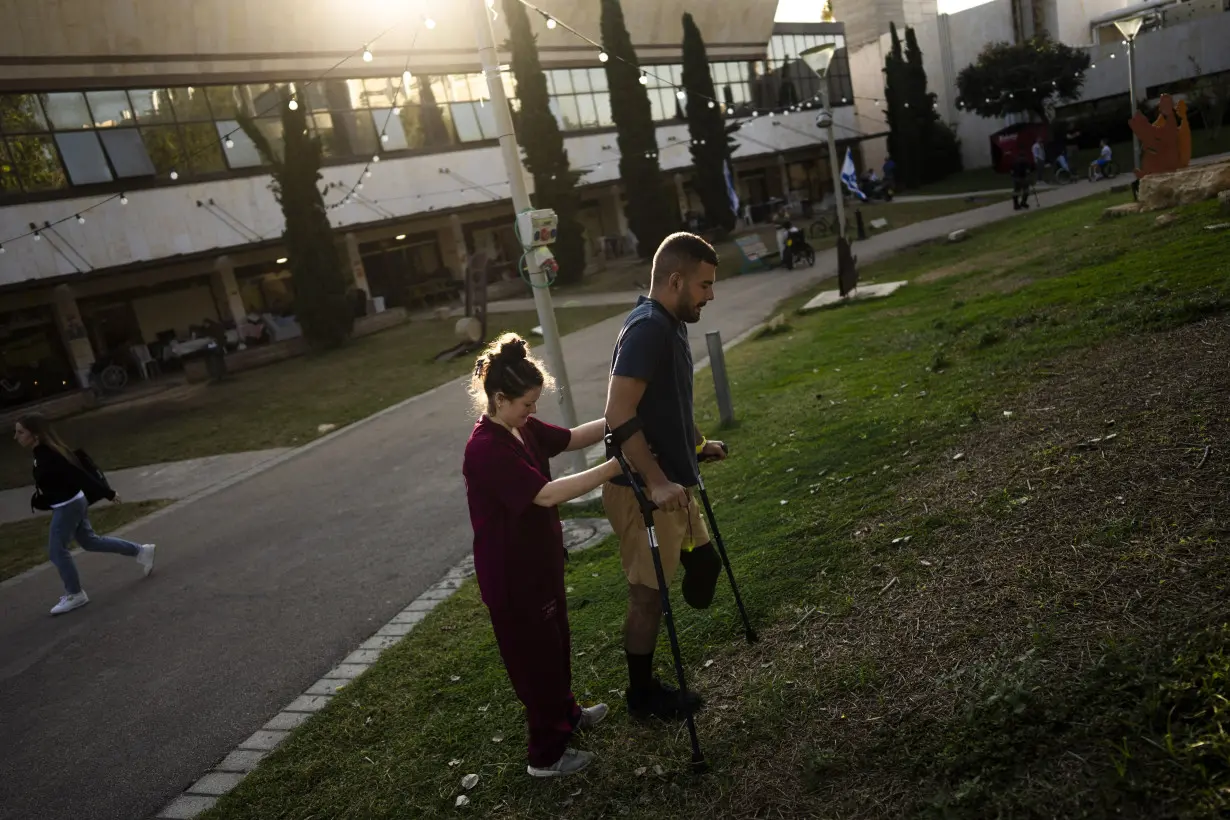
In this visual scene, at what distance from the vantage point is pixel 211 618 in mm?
7152

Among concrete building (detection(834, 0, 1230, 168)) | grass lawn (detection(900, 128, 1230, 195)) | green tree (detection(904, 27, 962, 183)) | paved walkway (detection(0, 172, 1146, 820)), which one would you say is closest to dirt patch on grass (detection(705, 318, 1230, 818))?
paved walkway (detection(0, 172, 1146, 820))

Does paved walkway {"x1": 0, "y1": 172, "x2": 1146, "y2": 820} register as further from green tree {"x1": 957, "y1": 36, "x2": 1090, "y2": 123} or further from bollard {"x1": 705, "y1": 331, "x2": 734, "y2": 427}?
green tree {"x1": 957, "y1": 36, "x2": 1090, "y2": 123}

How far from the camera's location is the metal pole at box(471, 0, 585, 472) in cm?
764

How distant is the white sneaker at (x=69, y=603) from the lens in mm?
7984

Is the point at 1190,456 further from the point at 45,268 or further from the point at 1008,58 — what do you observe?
the point at 1008,58

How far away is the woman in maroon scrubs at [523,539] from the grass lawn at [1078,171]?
3211cm

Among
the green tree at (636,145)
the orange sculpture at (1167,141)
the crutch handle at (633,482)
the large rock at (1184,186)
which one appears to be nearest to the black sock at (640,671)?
the crutch handle at (633,482)

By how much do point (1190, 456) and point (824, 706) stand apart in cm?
224

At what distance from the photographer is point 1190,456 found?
162 inches

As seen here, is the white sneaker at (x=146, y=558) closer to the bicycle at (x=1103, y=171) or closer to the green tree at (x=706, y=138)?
the green tree at (x=706, y=138)

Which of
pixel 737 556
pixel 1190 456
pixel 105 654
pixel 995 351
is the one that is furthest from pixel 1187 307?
pixel 105 654

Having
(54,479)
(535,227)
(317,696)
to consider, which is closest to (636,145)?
(535,227)

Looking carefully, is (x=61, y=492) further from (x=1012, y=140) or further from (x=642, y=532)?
(x=1012, y=140)

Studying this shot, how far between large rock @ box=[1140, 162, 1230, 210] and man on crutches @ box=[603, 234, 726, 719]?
12937 millimetres
